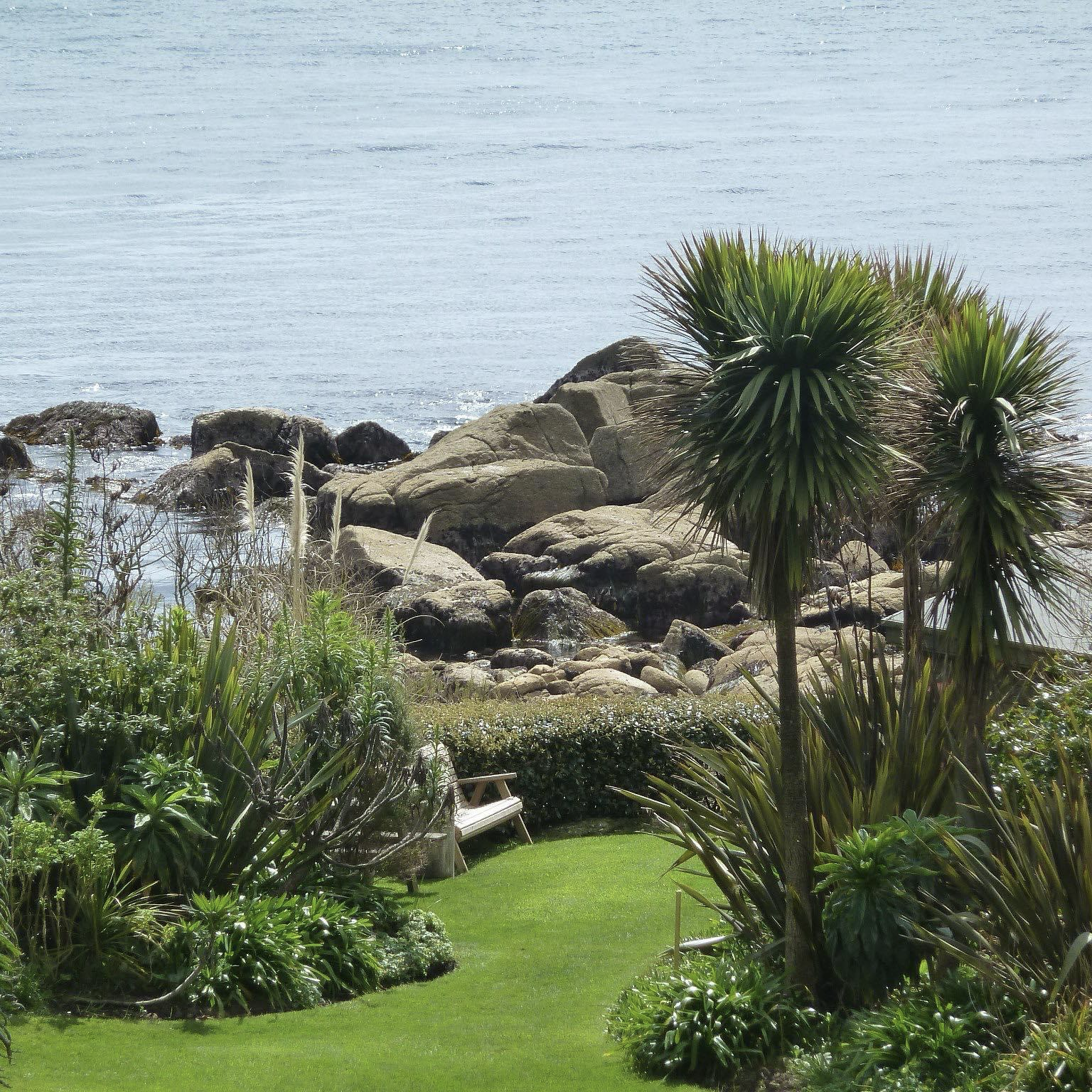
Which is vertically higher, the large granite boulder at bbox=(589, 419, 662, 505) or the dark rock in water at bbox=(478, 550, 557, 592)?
the large granite boulder at bbox=(589, 419, 662, 505)

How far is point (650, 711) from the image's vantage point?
54.5 ft

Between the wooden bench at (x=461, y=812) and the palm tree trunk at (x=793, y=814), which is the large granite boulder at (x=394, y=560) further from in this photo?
the palm tree trunk at (x=793, y=814)

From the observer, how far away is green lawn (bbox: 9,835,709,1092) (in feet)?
26.7

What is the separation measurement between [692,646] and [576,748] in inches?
384

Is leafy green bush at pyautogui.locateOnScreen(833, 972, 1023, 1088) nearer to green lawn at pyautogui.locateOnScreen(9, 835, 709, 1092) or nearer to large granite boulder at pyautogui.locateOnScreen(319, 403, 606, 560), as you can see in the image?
green lawn at pyautogui.locateOnScreen(9, 835, 709, 1092)

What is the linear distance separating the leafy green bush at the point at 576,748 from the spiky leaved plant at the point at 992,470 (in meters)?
6.40

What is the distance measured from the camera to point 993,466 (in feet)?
31.4

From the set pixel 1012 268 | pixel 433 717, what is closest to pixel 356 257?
pixel 1012 268

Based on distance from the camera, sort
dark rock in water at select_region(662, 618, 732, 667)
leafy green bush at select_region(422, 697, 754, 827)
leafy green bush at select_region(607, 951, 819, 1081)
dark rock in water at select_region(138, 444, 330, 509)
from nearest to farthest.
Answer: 1. leafy green bush at select_region(607, 951, 819, 1081)
2. leafy green bush at select_region(422, 697, 754, 827)
3. dark rock in water at select_region(662, 618, 732, 667)
4. dark rock in water at select_region(138, 444, 330, 509)

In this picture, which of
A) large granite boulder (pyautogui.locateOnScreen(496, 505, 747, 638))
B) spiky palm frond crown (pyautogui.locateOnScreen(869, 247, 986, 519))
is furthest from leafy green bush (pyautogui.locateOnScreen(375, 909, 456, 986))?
large granite boulder (pyautogui.locateOnScreen(496, 505, 747, 638))

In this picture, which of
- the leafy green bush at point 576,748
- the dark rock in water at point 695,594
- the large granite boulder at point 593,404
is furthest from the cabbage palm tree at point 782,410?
the large granite boulder at point 593,404

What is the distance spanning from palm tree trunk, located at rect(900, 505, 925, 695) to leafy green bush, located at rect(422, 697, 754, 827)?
182 inches

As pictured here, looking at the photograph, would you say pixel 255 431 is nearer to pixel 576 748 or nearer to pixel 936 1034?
pixel 576 748

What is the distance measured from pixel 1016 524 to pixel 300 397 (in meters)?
53.7
